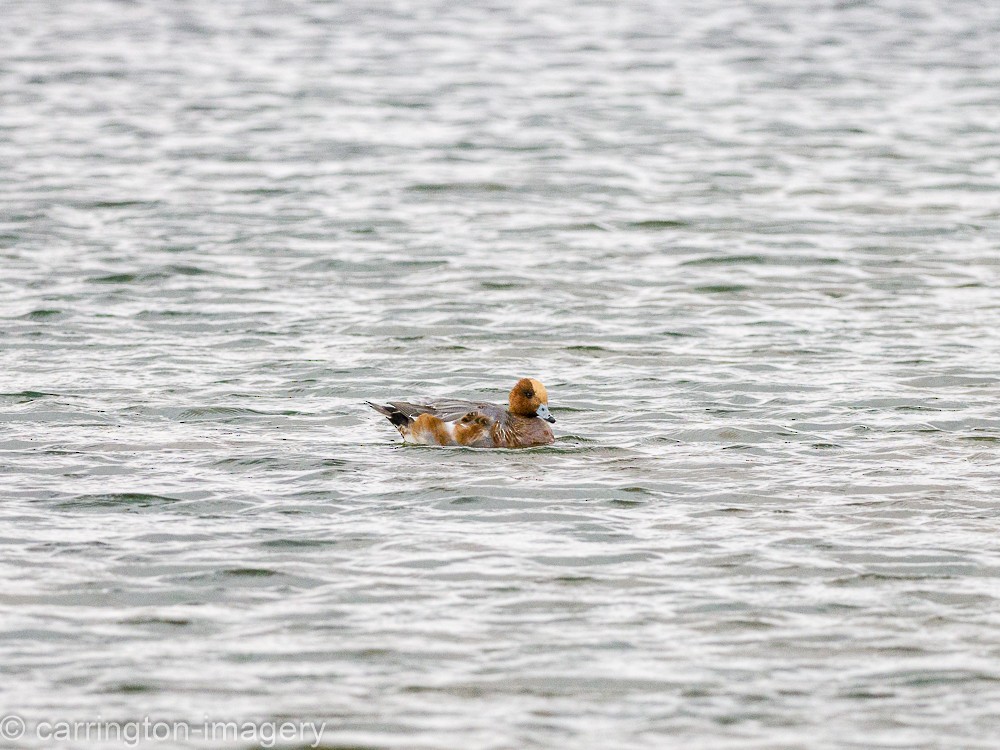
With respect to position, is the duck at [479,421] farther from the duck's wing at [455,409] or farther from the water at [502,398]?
the water at [502,398]

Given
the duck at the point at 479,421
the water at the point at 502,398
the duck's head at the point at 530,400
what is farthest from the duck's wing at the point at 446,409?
the water at the point at 502,398

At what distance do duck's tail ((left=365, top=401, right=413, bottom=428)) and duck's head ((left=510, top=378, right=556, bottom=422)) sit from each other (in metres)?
0.77

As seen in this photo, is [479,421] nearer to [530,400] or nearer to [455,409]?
[455,409]

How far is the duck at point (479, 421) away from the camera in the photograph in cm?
1198

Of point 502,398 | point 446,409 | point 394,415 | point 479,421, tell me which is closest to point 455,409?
point 446,409

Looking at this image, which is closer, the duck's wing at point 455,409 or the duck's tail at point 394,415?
the duck's wing at point 455,409

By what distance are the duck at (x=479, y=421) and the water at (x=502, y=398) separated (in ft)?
0.52

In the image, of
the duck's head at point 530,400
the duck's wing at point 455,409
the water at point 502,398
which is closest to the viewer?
the water at point 502,398

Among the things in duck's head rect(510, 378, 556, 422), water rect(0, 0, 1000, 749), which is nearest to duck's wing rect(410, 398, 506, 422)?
duck's head rect(510, 378, 556, 422)

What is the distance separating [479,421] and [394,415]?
0.62 metres

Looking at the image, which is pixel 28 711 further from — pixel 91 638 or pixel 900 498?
pixel 900 498

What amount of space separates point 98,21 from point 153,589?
3006cm

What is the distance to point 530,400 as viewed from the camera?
12141 mm

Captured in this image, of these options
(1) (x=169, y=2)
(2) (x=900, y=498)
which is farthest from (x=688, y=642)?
(1) (x=169, y=2)
